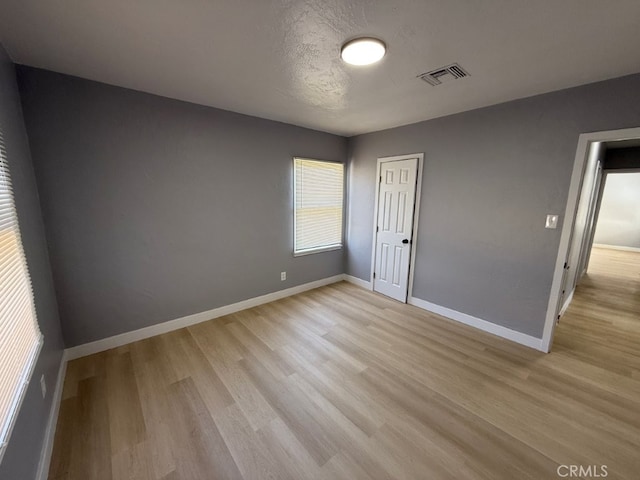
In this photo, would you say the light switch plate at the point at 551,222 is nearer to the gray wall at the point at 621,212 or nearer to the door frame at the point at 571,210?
the door frame at the point at 571,210

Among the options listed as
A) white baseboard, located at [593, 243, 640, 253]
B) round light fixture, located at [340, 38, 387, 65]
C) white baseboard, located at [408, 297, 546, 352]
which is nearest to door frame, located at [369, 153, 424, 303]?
white baseboard, located at [408, 297, 546, 352]

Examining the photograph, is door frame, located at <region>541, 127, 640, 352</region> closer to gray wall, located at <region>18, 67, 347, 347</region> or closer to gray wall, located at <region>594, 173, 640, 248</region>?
gray wall, located at <region>18, 67, 347, 347</region>

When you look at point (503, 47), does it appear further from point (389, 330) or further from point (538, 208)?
point (389, 330)

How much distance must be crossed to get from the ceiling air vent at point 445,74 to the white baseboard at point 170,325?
3.07m

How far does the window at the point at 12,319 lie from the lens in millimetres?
1039

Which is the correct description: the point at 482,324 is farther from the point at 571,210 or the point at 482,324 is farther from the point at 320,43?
the point at 320,43

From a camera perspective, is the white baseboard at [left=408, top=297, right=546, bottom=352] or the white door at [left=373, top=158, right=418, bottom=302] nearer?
the white baseboard at [left=408, top=297, right=546, bottom=352]

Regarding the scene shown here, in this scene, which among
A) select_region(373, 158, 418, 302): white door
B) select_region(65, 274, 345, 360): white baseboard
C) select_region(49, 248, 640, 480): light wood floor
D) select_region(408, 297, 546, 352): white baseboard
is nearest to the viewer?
select_region(49, 248, 640, 480): light wood floor

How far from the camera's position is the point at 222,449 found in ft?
4.96

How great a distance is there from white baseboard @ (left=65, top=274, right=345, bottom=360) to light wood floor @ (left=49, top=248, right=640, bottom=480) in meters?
0.11

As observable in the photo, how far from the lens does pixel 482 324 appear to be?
2906mm

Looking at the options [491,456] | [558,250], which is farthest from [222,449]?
[558,250]

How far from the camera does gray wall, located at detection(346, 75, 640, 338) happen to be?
7.32ft

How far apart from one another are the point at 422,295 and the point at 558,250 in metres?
1.54
